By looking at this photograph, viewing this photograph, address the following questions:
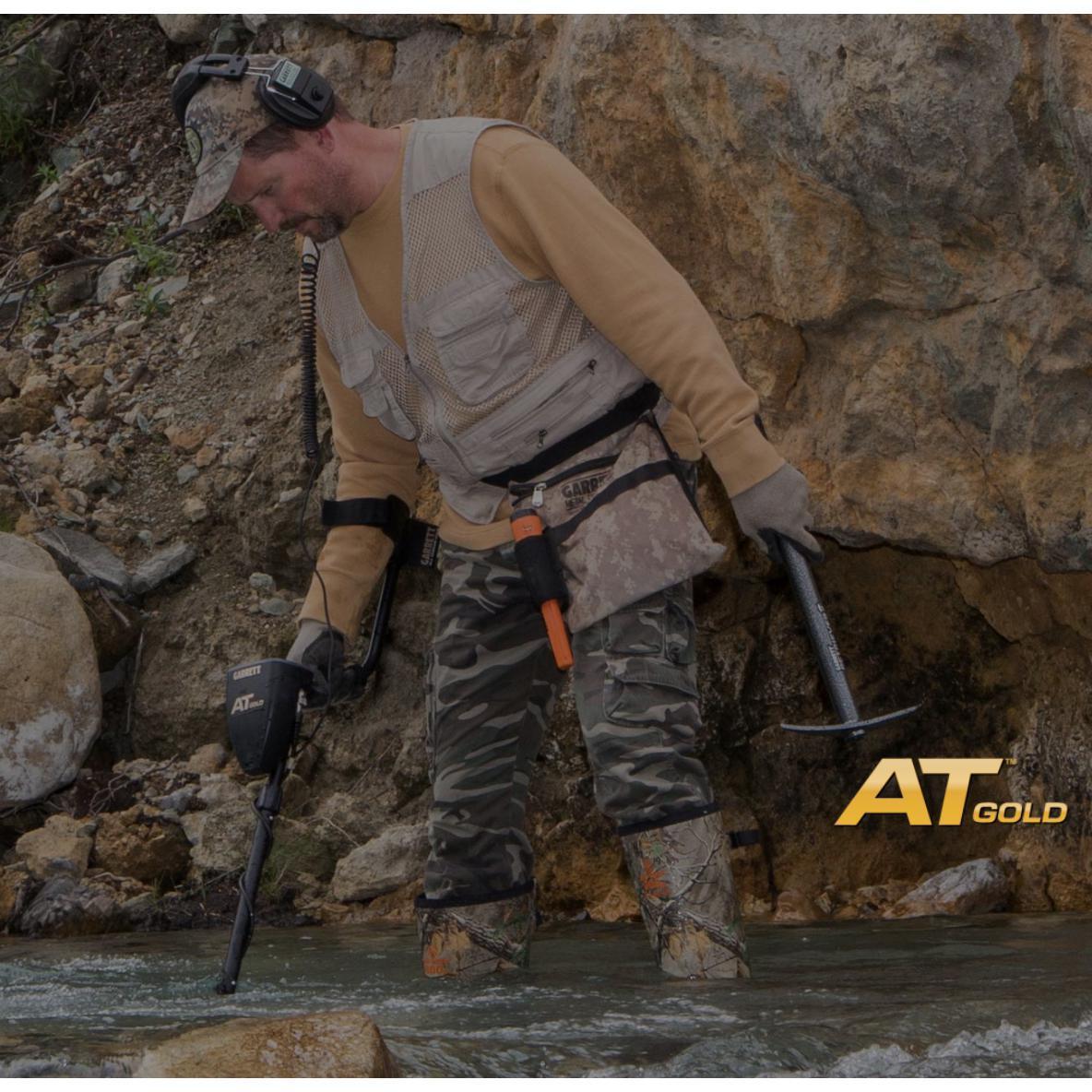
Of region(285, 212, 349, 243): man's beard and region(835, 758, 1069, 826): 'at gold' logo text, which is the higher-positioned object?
region(285, 212, 349, 243): man's beard

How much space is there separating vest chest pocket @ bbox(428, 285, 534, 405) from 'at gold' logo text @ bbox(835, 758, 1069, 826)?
2144 mm

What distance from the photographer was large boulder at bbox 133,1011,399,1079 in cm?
241

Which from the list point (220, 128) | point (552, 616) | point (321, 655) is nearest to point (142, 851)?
point (321, 655)

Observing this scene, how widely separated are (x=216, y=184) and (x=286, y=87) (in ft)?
0.81

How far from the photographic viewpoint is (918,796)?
5.00m

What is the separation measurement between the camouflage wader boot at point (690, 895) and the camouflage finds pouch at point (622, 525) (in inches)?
18.3

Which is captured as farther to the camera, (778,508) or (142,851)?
(142,851)

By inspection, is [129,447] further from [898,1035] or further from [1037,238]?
[898,1035]

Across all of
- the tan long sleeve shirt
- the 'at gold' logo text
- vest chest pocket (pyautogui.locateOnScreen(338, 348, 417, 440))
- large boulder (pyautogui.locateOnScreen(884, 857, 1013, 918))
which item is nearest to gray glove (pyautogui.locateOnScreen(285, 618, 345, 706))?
vest chest pocket (pyautogui.locateOnScreen(338, 348, 417, 440))

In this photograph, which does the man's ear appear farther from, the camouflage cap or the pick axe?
the pick axe

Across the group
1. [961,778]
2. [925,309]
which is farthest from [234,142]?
[961,778]

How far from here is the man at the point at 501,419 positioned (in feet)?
10.7

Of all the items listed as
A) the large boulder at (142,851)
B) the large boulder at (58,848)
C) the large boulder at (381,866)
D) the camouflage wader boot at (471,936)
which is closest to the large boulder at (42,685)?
the large boulder at (58,848)

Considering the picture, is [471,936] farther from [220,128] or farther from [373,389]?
[220,128]
